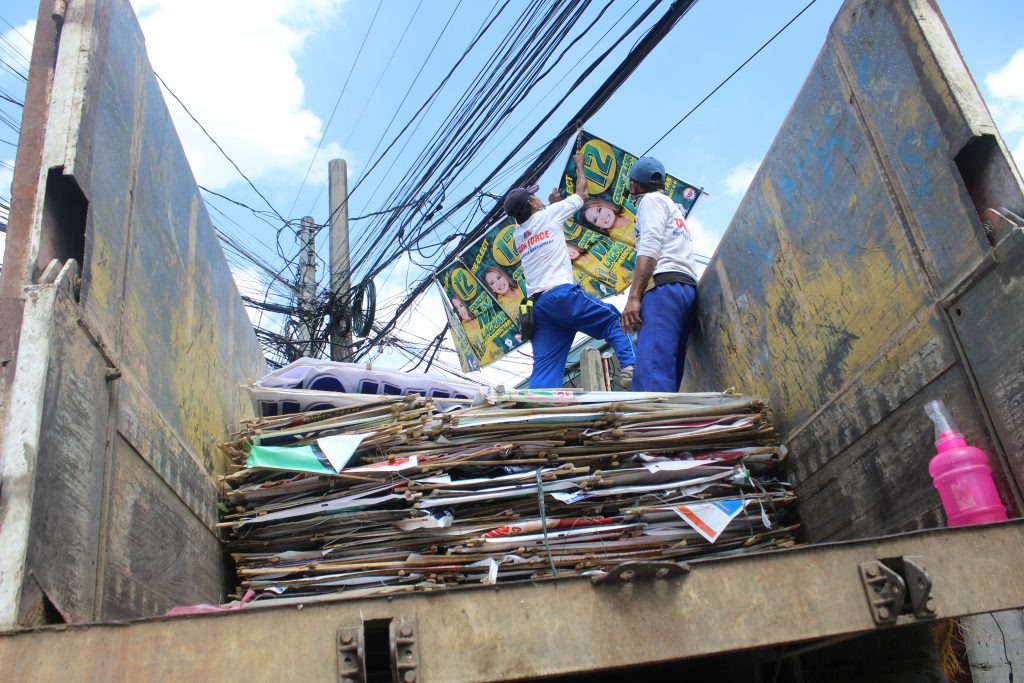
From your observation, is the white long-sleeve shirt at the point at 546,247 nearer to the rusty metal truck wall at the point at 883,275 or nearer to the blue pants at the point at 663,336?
the blue pants at the point at 663,336

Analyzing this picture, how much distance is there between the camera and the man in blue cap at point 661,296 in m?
4.01

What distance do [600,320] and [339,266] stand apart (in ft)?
19.8

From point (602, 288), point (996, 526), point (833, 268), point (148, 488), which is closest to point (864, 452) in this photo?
point (833, 268)

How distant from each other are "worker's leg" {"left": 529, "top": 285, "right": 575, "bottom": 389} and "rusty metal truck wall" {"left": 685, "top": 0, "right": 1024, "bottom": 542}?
4.59 ft

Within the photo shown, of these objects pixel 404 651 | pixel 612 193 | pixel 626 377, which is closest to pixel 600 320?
pixel 626 377

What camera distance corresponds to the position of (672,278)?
4180 millimetres

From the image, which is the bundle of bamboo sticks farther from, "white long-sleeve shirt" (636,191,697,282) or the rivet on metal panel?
the rivet on metal panel

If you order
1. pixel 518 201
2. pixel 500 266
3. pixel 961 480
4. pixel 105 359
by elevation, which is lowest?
pixel 961 480

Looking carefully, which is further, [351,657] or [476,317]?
[476,317]

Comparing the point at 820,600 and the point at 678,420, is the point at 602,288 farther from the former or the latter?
the point at 820,600

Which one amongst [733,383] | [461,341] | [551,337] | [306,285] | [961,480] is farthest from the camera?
[306,285]

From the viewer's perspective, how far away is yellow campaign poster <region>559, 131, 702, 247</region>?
5406 millimetres

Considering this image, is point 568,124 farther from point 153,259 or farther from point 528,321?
point 153,259

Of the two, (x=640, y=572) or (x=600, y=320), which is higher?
(x=600, y=320)
